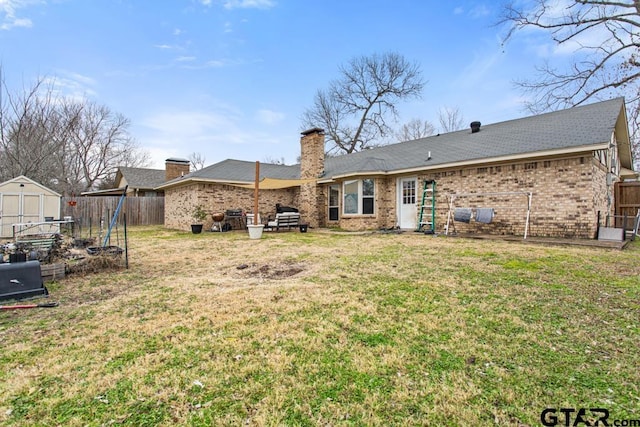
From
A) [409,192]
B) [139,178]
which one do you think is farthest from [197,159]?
[409,192]

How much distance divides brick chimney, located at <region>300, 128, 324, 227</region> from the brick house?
48mm

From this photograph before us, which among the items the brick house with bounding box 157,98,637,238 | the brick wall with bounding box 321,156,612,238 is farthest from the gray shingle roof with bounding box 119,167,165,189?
the brick wall with bounding box 321,156,612,238

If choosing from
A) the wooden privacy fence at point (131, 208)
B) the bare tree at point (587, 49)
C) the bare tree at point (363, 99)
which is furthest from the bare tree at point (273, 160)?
the bare tree at point (587, 49)

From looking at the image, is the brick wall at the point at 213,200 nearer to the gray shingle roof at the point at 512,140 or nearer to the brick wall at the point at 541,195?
the gray shingle roof at the point at 512,140

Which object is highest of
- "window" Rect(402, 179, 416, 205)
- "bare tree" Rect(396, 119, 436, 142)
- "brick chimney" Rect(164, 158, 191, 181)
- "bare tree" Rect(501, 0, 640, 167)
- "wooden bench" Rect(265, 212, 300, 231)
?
"bare tree" Rect(396, 119, 436, 142)

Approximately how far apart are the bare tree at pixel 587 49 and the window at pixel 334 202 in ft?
27.1

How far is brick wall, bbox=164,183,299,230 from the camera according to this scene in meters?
14.2

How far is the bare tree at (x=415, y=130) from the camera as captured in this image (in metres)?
29.9

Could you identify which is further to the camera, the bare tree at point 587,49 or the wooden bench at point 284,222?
the wooden bench at point 284,222

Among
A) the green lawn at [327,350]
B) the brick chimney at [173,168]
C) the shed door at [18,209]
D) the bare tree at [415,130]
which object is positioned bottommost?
the green lawn at [327,350]

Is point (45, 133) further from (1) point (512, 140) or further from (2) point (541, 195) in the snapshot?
(2) point (541, 195)

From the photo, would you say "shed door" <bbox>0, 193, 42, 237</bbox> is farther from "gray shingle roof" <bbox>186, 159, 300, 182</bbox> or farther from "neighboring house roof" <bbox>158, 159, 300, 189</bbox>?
"gray shingle roof" <bbox>186, 159, 300, 182</bbox>

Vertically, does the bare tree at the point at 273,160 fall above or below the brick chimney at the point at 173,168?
above

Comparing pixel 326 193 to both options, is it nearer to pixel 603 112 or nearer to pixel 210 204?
pixel 210 204
